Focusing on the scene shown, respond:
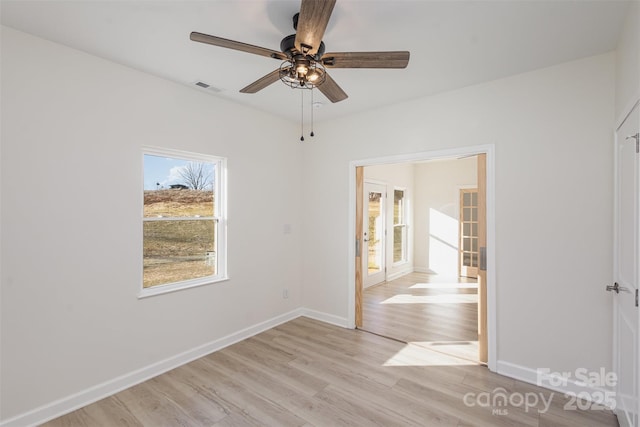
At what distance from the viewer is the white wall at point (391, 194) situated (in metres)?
6.29

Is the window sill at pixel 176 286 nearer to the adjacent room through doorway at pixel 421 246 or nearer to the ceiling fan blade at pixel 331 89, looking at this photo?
the adjacent room through doorway at pixel 421 246

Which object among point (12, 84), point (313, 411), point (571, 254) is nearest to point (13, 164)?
point (12, 84)

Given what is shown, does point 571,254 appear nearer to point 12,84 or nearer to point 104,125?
point 104,125

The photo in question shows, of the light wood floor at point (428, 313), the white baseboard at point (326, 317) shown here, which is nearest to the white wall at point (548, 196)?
the light wood floor at point (428, 313)

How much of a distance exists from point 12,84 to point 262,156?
2.29 m

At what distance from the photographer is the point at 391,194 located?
668 centimetres

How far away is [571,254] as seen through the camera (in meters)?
2.55

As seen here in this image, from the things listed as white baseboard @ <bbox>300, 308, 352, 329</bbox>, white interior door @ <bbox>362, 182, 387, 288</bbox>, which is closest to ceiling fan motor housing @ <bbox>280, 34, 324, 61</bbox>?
white baseboard @ <bbox>300, 308, 352, 329</bbox>

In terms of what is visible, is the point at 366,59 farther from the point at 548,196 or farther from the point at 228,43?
the point at 548,196

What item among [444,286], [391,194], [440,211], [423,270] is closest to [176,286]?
[391,194]

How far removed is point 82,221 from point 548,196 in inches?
154

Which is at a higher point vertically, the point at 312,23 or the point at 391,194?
the point at 312,23

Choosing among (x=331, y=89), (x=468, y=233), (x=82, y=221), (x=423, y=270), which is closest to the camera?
(x=331, y=89)

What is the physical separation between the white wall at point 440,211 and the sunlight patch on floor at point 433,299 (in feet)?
5.71
